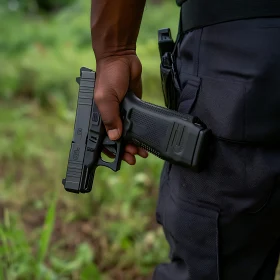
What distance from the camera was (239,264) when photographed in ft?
4.12

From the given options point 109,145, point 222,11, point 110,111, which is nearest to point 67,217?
point 109,145

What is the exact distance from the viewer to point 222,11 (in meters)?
1.15

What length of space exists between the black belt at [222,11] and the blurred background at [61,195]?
972mm

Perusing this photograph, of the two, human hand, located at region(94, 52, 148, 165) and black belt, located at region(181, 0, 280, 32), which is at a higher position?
black belt, located at region(181, 0, 280, 32)

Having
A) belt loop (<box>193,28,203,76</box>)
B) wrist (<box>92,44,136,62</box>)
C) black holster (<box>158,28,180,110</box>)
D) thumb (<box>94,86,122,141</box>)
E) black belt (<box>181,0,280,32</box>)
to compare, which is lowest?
thumb (<box>94,86,122,141</box>)

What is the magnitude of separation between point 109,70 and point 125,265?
1.30 m

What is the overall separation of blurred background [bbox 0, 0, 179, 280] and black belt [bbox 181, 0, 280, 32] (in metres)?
0.97

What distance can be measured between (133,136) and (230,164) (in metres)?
0.30

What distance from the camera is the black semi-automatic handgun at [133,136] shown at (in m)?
1.20

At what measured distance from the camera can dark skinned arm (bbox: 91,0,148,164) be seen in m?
1.32

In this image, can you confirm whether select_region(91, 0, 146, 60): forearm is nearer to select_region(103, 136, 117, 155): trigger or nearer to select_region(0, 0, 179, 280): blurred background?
select_region(103, 136, 117, 155): trigger

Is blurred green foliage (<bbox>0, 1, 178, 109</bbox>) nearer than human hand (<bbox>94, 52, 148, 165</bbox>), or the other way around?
human hand (<bbox>94, 52, 148, 165</bbox>)

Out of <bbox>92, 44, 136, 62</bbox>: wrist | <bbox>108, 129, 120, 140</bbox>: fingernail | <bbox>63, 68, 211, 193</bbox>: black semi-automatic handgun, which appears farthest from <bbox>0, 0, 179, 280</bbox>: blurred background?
<bbox>92, 44, 136, 62</bbox>: wrist

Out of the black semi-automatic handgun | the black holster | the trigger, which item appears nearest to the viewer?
the black semi-automatic handgun
